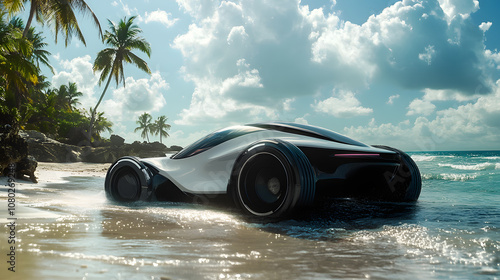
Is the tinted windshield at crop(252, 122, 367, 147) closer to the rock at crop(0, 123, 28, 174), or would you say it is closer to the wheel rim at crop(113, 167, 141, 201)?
the wheel rim at crop(113, 167, 141, 201)

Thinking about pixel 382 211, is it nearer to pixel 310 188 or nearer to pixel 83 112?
pixel 310 188

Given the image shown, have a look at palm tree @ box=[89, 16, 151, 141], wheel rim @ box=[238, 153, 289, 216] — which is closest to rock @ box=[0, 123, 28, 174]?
wheel rim @ box=[238, 153, 289, 216]

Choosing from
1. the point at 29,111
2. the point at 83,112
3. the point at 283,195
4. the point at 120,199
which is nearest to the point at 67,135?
the point at 29,111

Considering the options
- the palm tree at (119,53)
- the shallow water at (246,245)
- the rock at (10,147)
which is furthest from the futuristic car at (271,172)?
the palm tree at (119,53)

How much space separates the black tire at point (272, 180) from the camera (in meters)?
3.21

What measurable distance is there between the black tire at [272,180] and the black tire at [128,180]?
1.51 metres

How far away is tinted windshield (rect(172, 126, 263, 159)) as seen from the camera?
4285 millimetres

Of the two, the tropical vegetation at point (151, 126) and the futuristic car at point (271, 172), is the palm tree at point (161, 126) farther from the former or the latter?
the futuristic car at point (271, 172)

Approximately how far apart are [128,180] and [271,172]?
2310mm

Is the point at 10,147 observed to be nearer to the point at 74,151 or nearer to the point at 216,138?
the point at 216,138

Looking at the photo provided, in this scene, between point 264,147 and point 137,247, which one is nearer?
point 137,247

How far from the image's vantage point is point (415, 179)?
15.8 ft

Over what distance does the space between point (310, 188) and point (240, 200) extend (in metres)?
0.77

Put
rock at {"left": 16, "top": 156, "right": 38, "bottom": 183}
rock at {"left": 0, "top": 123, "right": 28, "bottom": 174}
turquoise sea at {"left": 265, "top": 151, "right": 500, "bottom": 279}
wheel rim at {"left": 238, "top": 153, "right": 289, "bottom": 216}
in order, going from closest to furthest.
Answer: turquoise sea at {"left": 265, "top": 151, "right": 500, "bottom": 279} → wheel rim at {"left": 238, "top": 153, "right": 289, "bottom": 216} → rock at {"left": 0, "top": 123, "right": 28, "bottom": 174} → rock at {"left": 16, "top": 156, "right": 38, "bottom": 183}
